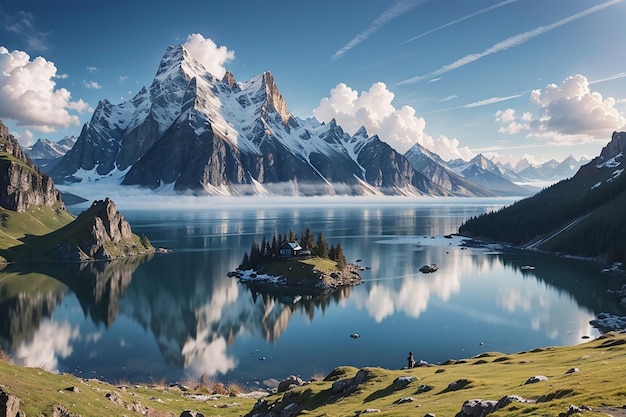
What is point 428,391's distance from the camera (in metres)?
40.4

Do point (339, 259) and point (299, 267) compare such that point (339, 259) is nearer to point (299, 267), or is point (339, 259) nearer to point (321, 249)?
point (321, 249)

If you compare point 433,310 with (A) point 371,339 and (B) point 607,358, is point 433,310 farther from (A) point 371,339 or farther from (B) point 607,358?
(B) point 607,358

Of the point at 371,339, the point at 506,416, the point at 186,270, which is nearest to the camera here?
the point at 506,416

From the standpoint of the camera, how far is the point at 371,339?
344 feet

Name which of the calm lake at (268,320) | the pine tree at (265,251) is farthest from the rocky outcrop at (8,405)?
the pine tree at (265,251)

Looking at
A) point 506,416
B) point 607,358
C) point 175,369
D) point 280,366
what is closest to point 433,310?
point 280,366

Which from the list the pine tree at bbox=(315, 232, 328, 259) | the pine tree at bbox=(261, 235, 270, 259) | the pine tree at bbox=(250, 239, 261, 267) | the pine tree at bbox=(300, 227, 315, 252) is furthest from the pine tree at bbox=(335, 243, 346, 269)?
the pine tree at bbox=(250, 239, 261, 267)

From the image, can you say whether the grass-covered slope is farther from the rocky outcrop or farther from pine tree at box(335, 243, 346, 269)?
pine tree at box(335, 243, 346, 269)

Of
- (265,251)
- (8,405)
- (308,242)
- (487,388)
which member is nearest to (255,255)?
(265,251)

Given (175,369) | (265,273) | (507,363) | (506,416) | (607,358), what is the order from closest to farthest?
(506,416) < (607,358) < (507,363) < (175,369) < (265,273)

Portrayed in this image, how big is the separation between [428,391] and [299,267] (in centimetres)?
12781

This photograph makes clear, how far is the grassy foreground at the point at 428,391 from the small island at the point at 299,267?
325 feet

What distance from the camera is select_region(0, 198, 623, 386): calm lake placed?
92.7 meters

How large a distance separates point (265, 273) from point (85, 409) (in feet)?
431
